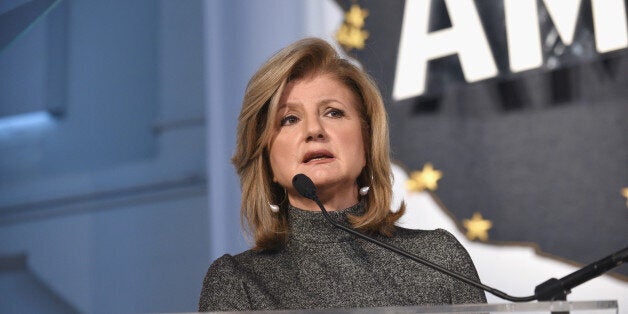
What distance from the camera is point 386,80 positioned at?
8.00 ft

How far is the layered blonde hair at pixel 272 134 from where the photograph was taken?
1.55 meters

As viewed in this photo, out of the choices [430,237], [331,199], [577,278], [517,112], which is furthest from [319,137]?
[517,112]

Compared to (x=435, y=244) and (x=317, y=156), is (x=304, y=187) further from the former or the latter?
(x=435, y=244)

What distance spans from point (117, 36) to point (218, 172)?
0.60m

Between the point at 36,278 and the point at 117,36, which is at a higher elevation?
the point at 117,36

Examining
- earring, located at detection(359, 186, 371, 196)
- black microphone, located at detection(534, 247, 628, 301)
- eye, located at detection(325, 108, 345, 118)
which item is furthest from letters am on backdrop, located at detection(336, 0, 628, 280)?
black microphone, located at detection(534, 247, 628, 301)

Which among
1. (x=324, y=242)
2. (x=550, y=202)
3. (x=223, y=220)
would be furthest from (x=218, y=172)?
(x=324, y=242)

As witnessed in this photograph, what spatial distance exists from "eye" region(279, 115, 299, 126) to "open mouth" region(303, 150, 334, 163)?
0.26 feet

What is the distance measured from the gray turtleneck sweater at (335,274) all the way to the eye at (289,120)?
0.52 ft

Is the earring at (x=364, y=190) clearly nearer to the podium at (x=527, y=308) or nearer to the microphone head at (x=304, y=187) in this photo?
the microphone head at (x=304, y=187)

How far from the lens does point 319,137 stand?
1.49m

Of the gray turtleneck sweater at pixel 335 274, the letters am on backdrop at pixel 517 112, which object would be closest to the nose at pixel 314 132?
the gray turtleneck sweater at pixel 335 274

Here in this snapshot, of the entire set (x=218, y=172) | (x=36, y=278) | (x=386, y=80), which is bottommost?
(x=36, y=278)

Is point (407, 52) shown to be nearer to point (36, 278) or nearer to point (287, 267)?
point (287, 267)
